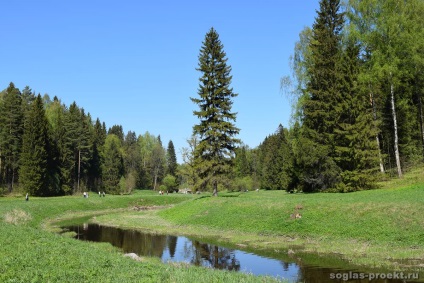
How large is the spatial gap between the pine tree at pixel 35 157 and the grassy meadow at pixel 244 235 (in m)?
26.1

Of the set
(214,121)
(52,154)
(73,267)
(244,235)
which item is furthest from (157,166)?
(73,267)

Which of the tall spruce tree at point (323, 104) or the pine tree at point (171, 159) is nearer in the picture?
the tall spruce tree at point (323, 104)

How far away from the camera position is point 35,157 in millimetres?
67562

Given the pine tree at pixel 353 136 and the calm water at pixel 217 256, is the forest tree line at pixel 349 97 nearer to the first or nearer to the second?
the pine tree at pixel 353 136

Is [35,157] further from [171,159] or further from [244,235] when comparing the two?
[171,159]

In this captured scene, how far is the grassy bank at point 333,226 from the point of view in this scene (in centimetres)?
1966

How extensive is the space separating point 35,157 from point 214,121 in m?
42.7

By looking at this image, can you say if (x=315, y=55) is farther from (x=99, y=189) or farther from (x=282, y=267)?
(x=99, y=189)

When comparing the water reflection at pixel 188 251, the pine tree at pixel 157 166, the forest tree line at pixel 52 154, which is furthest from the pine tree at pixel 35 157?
the pine tree at pixel 157 166

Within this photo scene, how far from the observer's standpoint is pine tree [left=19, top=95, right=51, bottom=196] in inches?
2616

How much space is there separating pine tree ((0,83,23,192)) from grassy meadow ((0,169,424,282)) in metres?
36.5

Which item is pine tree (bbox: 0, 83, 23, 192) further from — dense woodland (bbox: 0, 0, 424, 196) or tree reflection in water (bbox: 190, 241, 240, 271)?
tree reflection in water (bbox: 190, 241, 240, 271)

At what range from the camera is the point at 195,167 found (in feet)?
141

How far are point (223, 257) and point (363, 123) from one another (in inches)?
906
